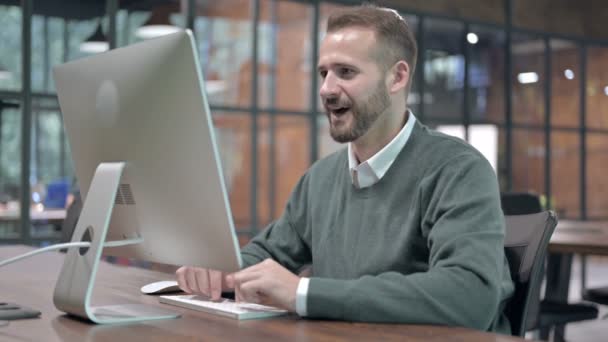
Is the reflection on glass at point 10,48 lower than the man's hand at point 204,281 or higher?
higher

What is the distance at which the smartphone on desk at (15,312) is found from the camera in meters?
1.44

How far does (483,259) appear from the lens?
1.41 meters

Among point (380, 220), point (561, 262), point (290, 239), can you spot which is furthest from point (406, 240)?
point (561, 262)

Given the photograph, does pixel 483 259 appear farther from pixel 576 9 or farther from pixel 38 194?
pixel 576 9

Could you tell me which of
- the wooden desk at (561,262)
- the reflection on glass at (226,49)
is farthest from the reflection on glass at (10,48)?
the wooden desk at (561,262)

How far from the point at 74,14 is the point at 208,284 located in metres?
4.65

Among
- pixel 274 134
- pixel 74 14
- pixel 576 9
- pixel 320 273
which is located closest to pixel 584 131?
pixel 576 9

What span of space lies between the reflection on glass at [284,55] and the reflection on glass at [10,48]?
2.03 metres

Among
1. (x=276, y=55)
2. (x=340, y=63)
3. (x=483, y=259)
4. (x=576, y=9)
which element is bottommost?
(x=483, y=259)

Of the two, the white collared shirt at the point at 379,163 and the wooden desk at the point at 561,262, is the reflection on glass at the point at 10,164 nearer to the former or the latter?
the wooden desk at the point at 561,262

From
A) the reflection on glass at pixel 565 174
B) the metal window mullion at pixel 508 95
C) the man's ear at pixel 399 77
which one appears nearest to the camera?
the man's ear at pixel 399 77

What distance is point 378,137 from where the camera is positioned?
1.74 meters

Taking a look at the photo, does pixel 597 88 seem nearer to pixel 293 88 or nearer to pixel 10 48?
pixel 293 88

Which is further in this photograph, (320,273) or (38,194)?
(38,194)
